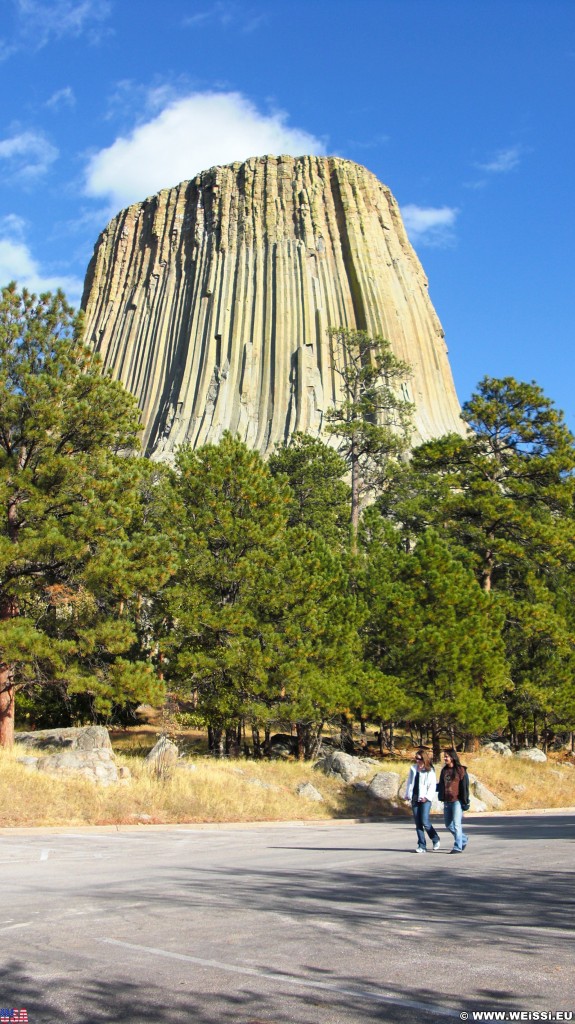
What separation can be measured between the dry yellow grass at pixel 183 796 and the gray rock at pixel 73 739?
1.58m

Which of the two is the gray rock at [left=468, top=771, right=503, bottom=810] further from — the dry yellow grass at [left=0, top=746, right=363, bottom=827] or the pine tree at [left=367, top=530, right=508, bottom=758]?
the dry yellow grass at [left=0, top=746, right=363, bottom=827]

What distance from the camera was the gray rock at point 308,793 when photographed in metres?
19.9

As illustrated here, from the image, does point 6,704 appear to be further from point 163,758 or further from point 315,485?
point 315,485

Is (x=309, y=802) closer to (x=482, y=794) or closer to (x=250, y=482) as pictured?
(x=482, y=794)

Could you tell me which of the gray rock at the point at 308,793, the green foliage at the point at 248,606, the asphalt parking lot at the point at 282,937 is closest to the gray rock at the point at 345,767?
the gray rock at the point at 308,793

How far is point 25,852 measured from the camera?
37.3 feet

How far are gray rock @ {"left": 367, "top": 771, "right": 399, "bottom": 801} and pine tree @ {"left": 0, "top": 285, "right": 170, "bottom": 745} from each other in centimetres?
635

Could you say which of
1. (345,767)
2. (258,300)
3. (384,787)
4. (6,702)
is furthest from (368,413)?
(258,300)

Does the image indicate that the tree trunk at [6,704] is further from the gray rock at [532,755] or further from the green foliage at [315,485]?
the green foliage at [315,485]

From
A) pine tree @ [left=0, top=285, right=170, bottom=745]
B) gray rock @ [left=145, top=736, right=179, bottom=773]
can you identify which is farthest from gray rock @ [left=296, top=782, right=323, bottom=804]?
pine tree @ [left=0, top=285, right=170, bottom=745]

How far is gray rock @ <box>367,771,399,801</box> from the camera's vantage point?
21.4m

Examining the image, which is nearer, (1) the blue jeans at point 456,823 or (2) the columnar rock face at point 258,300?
(1) the blue jeans at point 456,823

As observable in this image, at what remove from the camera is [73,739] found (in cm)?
2134

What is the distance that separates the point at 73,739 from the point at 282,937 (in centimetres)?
1668
